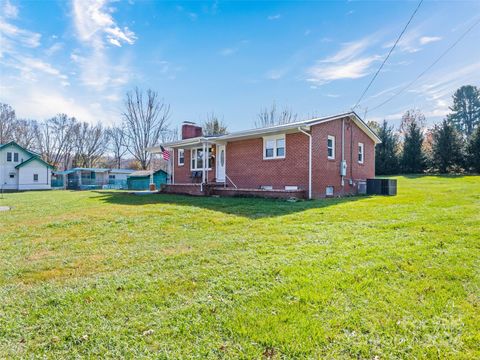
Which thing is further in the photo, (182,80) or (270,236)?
(182,80)

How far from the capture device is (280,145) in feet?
45.9

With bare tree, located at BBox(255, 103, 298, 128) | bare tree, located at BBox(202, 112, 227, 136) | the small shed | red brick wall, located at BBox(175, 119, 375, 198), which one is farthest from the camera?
bare tree, located at BBox(255, 103, 298, 128)

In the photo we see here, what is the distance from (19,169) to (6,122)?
13.3 metres

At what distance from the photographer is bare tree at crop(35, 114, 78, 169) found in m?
45.1

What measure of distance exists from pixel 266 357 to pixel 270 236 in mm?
3446

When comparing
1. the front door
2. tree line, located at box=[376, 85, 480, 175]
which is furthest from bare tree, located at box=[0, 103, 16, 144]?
tree line, located at box=[376, 85, 480, 175]

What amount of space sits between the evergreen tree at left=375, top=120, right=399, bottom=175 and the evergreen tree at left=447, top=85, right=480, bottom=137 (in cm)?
2504

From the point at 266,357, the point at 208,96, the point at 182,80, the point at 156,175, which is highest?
the point at 208,96

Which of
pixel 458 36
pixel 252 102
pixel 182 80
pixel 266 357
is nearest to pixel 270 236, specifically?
pixel 266 357

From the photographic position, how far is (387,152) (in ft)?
99.0

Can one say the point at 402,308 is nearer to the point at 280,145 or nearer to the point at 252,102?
the point at 280,145

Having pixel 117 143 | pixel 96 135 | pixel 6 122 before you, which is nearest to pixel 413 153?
pixel 117 143

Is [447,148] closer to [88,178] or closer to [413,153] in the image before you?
[413,153]

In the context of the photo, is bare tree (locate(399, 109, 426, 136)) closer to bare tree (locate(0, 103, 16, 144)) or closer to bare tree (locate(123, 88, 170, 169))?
bare tree (locate(123, 88, 170, 169))
